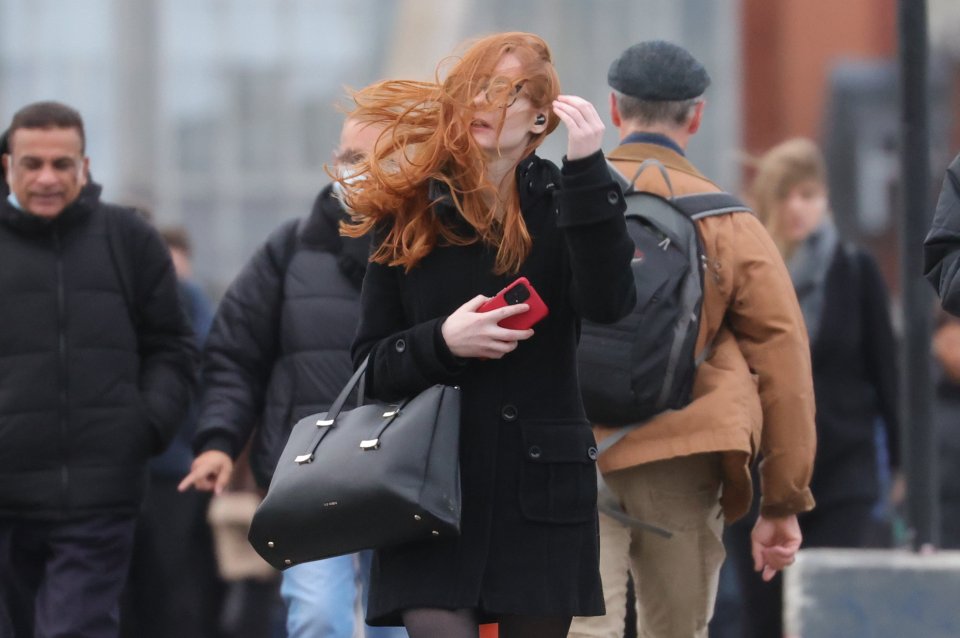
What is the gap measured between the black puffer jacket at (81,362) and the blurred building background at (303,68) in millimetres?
17545

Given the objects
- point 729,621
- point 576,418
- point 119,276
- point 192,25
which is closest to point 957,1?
point 192,25

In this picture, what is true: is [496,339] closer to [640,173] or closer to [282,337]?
[640,173]

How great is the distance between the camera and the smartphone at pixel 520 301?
13.0 ft

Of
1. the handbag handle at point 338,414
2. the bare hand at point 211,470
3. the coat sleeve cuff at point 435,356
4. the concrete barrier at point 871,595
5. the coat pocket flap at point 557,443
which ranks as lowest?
the concrete barrier at point 871,595

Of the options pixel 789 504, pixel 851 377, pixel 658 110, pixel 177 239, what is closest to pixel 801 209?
pixel 851 377

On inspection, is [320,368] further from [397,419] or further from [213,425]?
[397,419]

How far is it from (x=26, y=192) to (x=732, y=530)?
3027mm

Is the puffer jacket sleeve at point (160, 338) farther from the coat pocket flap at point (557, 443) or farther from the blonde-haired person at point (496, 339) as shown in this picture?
the coat pocket flap at point (557, 443)

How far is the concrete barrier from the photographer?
643 centimetres

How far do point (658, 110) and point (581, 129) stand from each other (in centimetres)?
143

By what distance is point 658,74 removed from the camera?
5.24 m

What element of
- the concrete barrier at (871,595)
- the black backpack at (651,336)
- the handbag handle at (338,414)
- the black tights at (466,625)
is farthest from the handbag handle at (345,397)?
the concrete barrier at (871,595)

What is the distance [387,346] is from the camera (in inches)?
161

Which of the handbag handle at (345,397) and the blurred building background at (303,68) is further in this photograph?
the blurred building background at (303,68)
